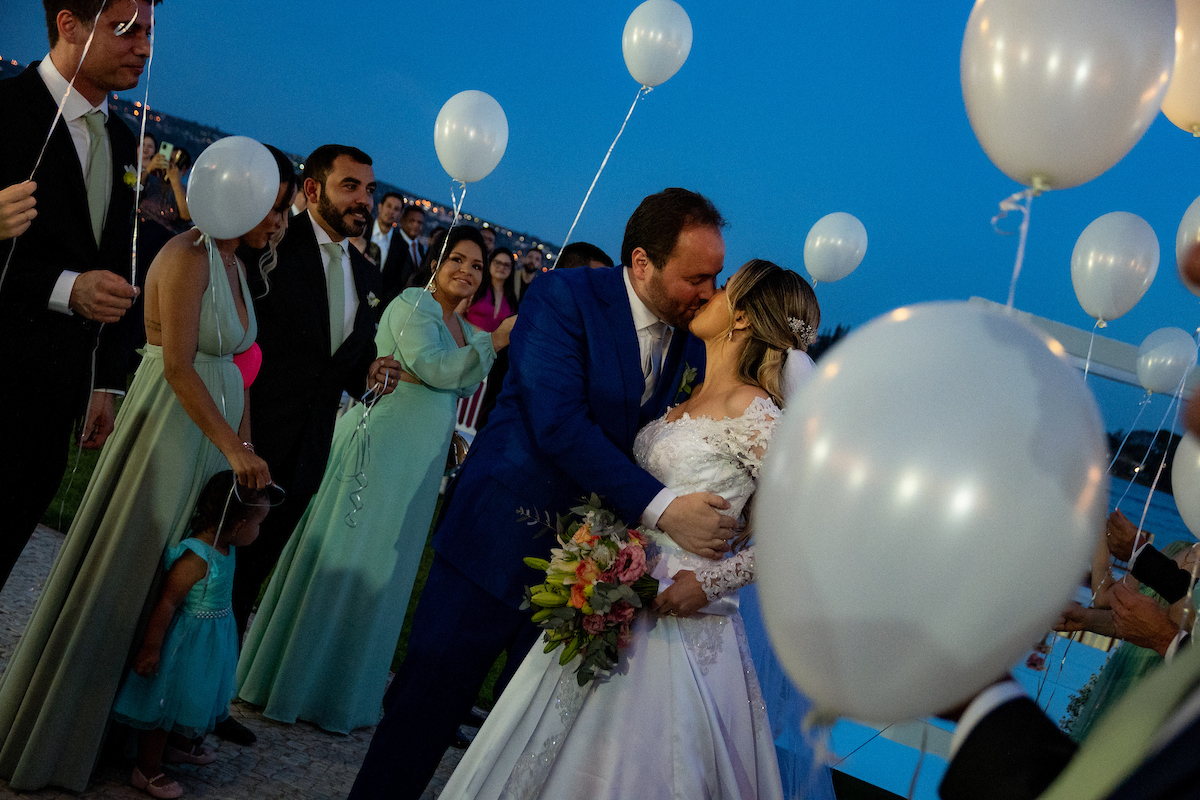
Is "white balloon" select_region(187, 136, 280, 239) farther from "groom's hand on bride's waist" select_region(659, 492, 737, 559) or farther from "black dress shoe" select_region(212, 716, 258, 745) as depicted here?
"black dress shoe" select_region(212, 716, 258, 745)

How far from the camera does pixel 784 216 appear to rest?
35.8 metres

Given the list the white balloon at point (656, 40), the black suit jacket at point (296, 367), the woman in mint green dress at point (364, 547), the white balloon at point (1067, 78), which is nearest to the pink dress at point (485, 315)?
the white balloon at point (656, 40)

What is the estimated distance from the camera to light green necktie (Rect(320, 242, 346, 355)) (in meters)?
3.78

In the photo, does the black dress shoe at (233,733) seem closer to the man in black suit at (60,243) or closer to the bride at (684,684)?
the man in black suit at (60,243)

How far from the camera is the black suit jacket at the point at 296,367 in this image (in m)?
3.61

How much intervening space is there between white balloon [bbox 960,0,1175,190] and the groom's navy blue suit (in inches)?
54.7

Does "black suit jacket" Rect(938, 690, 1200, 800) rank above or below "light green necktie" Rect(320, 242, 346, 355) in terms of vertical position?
below

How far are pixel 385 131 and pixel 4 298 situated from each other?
58.2 feet

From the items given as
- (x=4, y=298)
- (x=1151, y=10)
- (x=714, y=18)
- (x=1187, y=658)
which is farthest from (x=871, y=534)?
(x=714, y=18)

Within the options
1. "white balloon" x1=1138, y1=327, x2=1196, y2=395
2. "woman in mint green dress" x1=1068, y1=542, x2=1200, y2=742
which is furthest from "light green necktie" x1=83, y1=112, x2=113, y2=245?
"white balloon" x1=1138, y1=327, x2=1196, y2=395

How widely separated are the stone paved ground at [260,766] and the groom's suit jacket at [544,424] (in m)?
1.20

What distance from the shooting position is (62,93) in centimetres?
264

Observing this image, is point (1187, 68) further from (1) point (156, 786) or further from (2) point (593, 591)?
(1) point (156, 786)

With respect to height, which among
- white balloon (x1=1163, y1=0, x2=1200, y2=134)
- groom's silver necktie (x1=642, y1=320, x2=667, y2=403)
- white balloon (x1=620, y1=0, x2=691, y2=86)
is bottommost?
groom's silver necktie (x1=642, y1=320, x2=667, y2=403)
